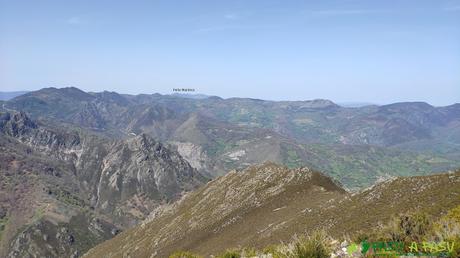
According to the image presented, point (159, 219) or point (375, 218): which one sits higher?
point (375, 218)

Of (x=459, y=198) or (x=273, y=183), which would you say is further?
(x=273, y=183)

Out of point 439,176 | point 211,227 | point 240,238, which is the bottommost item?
point 211,227

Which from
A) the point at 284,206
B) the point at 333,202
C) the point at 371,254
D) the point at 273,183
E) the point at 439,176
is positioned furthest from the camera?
the point at 273,183

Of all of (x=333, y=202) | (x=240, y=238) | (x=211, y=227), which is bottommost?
(x=211, y=227)

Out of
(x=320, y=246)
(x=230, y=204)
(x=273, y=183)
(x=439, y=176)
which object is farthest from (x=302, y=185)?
(x=320, y=246)

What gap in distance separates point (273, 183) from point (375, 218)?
59.8 meters

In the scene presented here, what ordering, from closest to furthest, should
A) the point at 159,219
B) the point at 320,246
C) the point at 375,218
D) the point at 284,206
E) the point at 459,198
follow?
the point at 320,246
the point at 459,198
the point at 375,218
the point at 284,206
the point at 159,219

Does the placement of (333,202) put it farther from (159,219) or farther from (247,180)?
(159,219)

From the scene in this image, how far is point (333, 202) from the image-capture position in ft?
226

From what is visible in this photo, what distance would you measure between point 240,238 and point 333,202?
1880cm

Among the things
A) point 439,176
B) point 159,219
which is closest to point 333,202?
point 439,176

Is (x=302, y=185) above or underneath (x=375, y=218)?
underneath

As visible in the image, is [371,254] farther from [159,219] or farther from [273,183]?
[159,219]

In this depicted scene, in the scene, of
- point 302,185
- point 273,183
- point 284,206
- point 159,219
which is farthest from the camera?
point 159,219
